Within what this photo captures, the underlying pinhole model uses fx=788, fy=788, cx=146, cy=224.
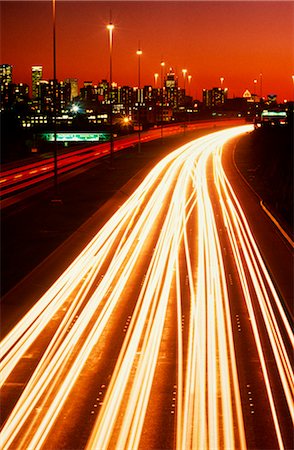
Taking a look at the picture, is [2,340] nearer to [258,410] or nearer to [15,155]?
[258,410]

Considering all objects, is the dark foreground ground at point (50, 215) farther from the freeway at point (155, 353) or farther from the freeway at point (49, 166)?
the freeway at point (49, 166)

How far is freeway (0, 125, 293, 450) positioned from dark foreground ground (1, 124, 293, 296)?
196 cm

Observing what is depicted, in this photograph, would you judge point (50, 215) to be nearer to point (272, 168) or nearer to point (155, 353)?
point (155, 353)

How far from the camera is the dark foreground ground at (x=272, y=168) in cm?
3786

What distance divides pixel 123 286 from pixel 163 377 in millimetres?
7169

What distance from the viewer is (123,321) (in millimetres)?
17562

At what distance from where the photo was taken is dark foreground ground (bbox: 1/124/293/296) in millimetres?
25763

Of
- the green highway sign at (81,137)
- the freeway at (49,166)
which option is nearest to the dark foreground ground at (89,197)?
the freeway at (49,166)

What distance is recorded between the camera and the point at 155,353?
50.1ft

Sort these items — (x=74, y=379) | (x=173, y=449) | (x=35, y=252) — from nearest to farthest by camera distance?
(x=173, y=449)
(x=74, y=379)
(x=35, y=252)

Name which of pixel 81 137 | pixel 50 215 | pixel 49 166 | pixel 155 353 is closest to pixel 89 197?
pixel 50 215

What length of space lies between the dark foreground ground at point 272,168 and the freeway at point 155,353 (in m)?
7.48

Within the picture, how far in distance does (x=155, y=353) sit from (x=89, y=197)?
990 inches

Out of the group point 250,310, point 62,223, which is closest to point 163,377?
point 250,310
